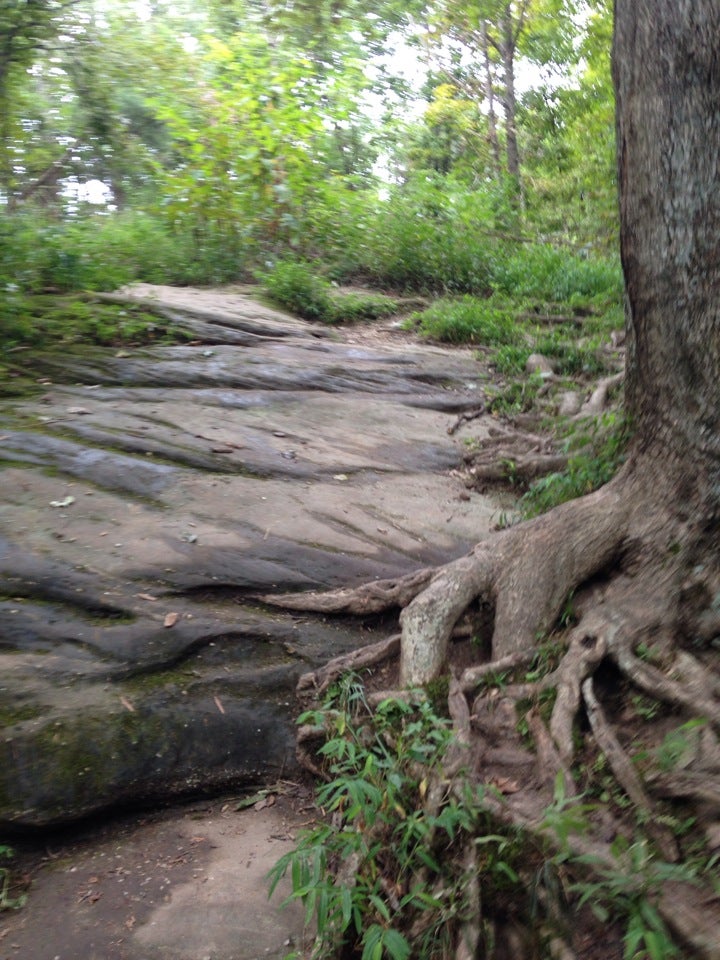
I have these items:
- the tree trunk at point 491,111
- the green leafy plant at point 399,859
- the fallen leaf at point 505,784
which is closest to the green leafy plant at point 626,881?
the green leafy plant at point 399,859

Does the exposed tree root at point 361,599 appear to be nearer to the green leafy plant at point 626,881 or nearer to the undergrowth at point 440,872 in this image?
the undergrowth at point 440,872

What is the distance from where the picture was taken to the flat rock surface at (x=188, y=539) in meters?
3.75

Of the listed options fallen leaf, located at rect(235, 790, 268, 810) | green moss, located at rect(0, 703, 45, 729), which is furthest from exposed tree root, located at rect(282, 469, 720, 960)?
green moss, located at rect(0, 703, 45, 729)

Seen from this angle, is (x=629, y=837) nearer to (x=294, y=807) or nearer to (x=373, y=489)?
(x=294, y=807)

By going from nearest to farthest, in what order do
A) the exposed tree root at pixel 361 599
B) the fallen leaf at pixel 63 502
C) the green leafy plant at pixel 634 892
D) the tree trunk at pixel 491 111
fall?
the green leafy plant at pixel 634 892 → the exposed tree root at pixel 361 599 → the fallen leaf at pixel 63 502 → the tree trunk at pixel 491 111

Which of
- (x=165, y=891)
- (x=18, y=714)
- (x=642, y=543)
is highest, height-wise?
(x=642, y=543)

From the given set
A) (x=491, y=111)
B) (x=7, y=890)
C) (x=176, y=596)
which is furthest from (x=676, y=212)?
(x=491, y=111)

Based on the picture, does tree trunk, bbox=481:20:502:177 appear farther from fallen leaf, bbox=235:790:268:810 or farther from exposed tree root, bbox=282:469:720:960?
fallen leaf, bbox=235:790:268:810

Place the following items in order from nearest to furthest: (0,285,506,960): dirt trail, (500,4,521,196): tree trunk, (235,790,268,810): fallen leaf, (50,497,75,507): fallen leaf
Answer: (0,285,506,960): dirt trail < (235,790,268,810): fallen leaf < (50,497,75,507): fallen leaf < (500,4,521,196): tree trunk

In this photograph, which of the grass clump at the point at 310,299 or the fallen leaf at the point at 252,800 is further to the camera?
the grass clump at the point at 310,299

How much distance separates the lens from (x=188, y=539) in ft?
15.4

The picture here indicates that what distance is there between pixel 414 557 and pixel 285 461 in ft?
4.26

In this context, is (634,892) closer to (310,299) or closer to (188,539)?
(188,539)

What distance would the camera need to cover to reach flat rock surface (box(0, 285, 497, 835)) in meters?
3.75
